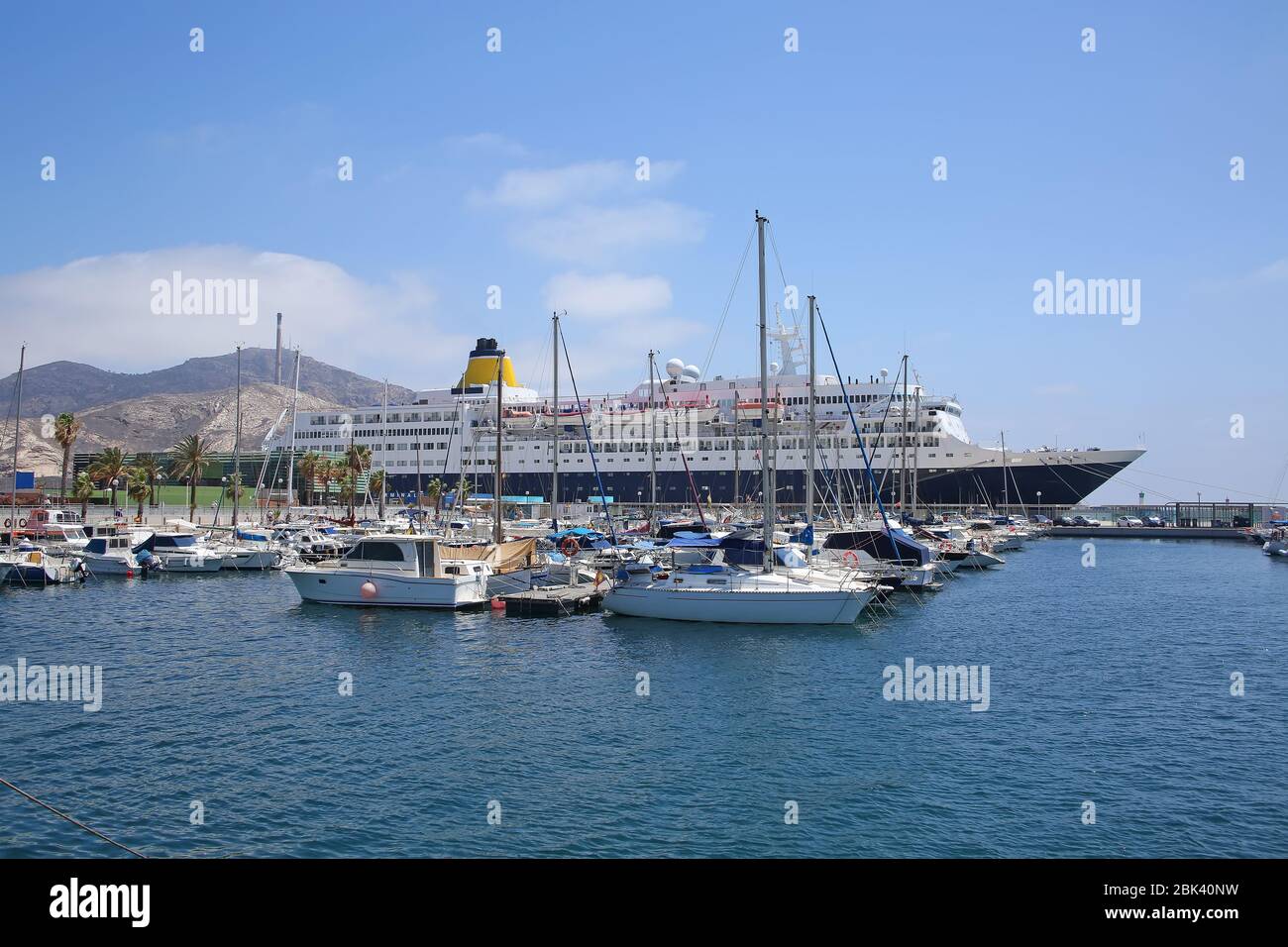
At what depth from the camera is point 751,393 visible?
85.7m

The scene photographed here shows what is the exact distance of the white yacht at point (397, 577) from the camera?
102 ft

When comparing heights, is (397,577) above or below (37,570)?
above

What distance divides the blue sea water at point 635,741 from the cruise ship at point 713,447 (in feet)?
146

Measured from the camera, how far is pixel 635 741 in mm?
15984

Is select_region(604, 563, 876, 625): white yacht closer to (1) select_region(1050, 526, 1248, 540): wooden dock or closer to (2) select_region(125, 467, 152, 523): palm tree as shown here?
(2) select_region(125, 467, 152, 523): palm tree

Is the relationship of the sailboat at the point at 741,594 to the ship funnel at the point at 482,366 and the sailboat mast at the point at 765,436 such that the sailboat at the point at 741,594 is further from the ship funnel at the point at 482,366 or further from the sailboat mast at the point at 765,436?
the ship funnel at the point at 482,366

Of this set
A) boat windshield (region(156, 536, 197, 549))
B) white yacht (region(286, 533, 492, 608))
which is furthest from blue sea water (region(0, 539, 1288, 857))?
boat windshield (region(156, 536, 197, 549))

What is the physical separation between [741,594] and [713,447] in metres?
55.0

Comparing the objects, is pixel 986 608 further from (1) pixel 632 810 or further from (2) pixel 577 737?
(1) pixel 632 810

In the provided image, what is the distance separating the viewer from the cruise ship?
7781 centimetres

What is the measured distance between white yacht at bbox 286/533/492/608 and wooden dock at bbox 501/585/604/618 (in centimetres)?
169

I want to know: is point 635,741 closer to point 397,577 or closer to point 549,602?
point 549,602

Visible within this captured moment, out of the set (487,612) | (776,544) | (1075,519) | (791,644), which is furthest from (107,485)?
(1075,519)

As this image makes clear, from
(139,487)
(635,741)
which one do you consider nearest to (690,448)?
(139,487)
